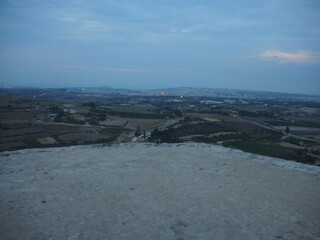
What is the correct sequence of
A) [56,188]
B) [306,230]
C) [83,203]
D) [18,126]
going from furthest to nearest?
[18,126], [56,188], [83,203], [306,230]

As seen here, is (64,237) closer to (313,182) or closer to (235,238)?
(235,238)

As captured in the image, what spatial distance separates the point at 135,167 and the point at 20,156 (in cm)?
455

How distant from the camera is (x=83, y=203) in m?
5.71

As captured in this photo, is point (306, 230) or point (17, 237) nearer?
point (17, 237)

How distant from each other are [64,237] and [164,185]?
3.22 metres

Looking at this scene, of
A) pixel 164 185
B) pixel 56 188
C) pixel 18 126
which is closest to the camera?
pixel 56 188

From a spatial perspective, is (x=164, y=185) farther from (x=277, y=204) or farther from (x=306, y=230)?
(x=306, y=230)

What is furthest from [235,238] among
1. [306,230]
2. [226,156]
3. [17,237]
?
[226,156]

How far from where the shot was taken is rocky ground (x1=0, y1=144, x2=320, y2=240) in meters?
4.64

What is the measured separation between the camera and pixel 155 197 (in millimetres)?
6164

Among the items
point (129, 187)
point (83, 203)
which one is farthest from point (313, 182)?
point (83, 203)

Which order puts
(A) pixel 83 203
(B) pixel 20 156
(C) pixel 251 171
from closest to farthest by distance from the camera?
(A) pixel 83 203
(C) pixel 251 171
(B) pixel 20 156

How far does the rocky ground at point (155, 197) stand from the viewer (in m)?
4.64

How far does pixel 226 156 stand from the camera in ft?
34.5
